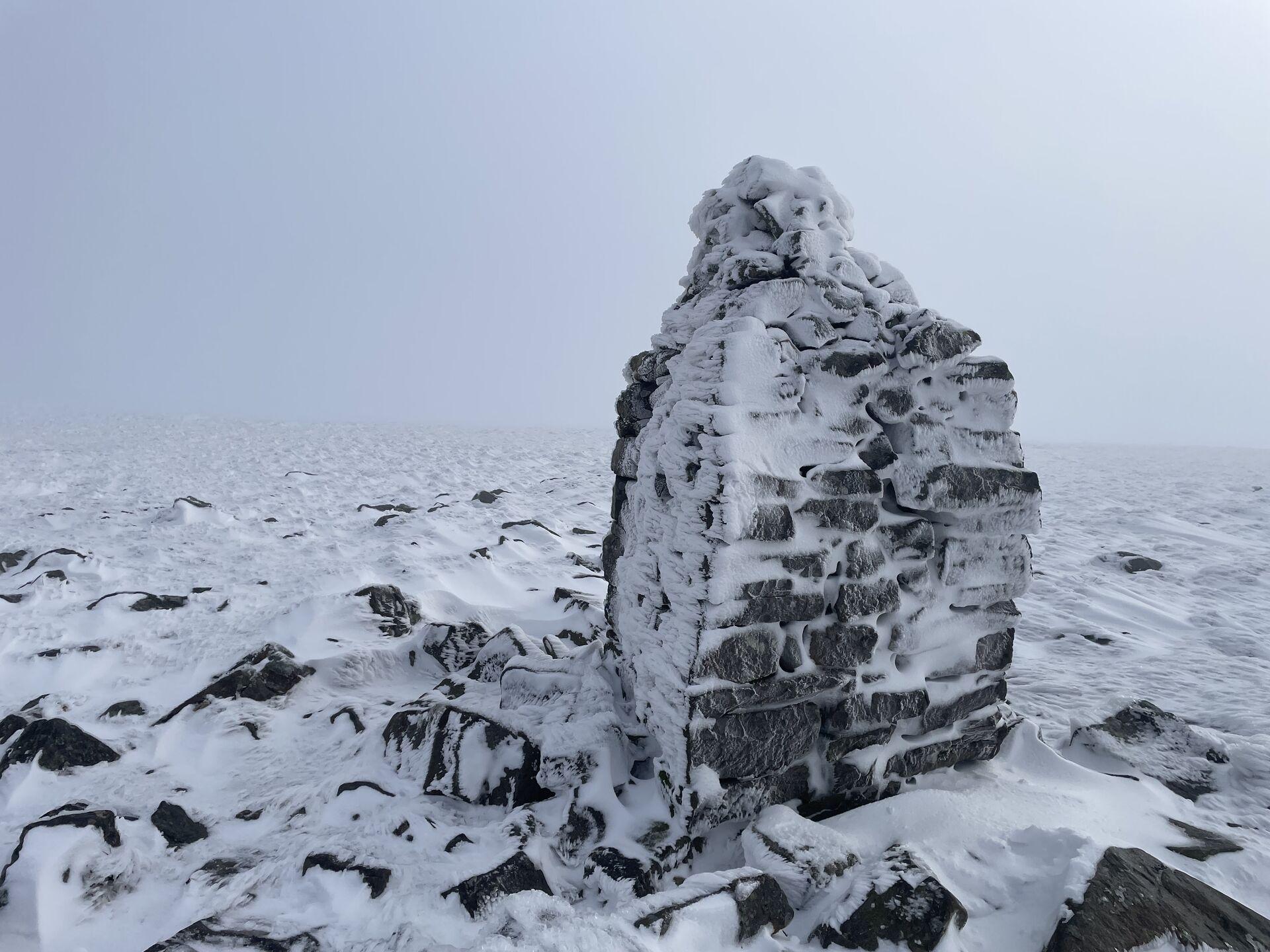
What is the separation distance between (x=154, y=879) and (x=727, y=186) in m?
4.02

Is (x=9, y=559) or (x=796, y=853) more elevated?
(x=796, y=853)

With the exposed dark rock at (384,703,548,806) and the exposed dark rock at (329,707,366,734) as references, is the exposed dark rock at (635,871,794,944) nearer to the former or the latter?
the exposed dark rock at (384,703,548,806)

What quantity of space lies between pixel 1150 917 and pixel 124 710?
4.94 metres

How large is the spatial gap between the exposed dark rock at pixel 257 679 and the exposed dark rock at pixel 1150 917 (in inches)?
162

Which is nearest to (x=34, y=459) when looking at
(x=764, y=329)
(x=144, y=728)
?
(x=144, y=728)

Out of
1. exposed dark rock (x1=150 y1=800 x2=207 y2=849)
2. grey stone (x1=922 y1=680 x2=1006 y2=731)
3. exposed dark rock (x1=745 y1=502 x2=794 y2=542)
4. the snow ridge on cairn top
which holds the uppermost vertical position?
the snow ridge on cairn top

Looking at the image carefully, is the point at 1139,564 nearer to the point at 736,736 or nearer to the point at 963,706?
the point at 963,706

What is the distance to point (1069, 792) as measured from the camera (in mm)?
2789

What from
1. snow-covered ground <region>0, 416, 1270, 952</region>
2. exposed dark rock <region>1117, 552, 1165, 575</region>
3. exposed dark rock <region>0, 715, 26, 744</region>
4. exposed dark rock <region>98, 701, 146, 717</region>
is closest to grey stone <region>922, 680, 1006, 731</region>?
snow-covered ground <region>0, 416, 1270, 952</region>

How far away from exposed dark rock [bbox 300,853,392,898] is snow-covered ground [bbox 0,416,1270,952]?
0.10 ft

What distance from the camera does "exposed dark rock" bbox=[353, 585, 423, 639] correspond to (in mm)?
5152

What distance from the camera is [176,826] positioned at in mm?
2902

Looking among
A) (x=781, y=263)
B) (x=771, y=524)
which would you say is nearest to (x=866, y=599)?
(x=771, y=524)

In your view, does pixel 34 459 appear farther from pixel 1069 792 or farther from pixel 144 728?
pixel 1069 792
